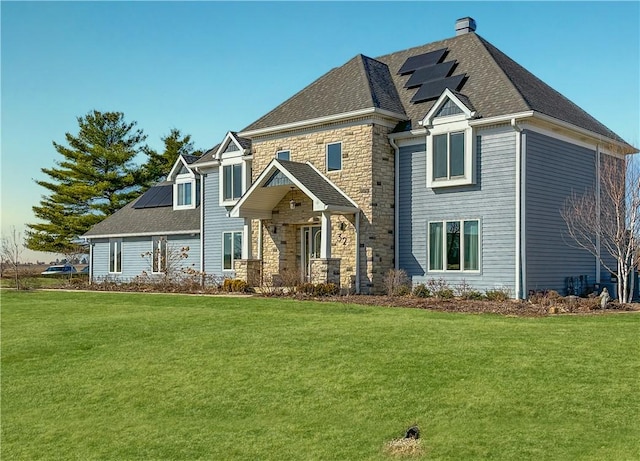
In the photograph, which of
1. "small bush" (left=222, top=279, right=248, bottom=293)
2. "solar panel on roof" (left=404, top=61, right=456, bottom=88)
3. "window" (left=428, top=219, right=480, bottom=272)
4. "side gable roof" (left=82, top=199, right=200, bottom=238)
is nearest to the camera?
"window" (left=428, top=219, right=480, bottom=272)

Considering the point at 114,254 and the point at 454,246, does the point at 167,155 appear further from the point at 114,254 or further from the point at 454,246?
the point at 454,246

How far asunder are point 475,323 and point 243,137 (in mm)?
14679

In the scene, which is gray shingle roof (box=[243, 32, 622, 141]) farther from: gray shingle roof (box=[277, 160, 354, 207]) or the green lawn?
the green lawn

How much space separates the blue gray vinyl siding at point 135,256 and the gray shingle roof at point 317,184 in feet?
29.9

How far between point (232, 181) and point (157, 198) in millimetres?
9100

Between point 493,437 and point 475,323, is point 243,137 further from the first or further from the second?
point 493,437

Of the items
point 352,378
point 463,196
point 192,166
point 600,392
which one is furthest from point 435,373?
point 192,166

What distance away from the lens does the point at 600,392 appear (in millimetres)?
8523

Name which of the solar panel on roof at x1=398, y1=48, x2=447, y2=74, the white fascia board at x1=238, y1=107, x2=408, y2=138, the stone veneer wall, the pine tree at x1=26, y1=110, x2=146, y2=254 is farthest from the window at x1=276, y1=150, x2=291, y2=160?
the pine tree at x1=26, y1=110, x2=146, y2=254

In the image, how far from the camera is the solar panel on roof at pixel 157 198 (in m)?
34.1

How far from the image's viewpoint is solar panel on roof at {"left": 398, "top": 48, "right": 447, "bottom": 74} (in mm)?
23797

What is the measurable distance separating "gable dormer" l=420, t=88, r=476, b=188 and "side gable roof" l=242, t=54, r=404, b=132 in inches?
75.7

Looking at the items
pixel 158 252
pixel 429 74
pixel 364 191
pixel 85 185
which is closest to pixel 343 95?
pixel 429 74

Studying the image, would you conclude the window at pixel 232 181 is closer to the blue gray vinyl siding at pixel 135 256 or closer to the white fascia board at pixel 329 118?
the white fascia board at pixel 329 118
